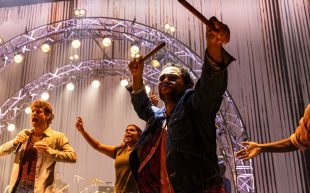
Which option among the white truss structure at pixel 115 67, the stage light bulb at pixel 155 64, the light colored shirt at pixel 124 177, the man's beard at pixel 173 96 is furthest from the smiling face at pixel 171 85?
the stage light bulb at pixel 155 64

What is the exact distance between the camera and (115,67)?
10.8m

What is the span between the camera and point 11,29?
11141 mm

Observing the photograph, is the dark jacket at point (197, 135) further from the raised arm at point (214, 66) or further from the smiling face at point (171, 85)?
the smiling face at point (171, 85)

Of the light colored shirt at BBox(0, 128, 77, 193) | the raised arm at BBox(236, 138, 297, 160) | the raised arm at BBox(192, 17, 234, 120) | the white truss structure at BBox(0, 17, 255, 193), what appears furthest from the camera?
the white truss structure at BBox(0, 17, 255, 193)

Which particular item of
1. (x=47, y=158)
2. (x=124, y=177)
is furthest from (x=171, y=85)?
(x=124, y=177)

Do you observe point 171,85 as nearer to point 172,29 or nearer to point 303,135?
point 303,135

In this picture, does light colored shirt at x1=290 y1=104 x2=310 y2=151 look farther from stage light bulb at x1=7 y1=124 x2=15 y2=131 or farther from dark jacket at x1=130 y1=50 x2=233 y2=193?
stage light bulb at x1=7 y1=124 x2=15 y2=131

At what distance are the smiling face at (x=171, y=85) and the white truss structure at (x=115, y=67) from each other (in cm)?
607

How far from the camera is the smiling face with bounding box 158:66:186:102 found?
1683 millimetres

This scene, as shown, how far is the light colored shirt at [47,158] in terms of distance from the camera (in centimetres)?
330

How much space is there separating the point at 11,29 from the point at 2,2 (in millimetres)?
866

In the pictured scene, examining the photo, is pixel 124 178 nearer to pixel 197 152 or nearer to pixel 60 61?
pixel 197 152

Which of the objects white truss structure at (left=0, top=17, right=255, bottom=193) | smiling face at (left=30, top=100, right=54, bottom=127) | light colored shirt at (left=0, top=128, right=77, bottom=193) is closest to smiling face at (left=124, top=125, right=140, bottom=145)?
light colored shirt at (left=0, top=128, right=77, bottom=193)

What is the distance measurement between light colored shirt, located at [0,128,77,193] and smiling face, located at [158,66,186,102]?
1.89 metres
